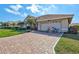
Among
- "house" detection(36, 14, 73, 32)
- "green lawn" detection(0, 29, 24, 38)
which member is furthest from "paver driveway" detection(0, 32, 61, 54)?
"house" detection(36, 14, 73, 32)

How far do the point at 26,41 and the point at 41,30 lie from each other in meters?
0.53

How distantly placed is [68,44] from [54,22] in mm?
704

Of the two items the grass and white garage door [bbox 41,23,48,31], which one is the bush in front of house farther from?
white garage door [bbox 41,23,48,31]

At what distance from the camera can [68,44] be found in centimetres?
457

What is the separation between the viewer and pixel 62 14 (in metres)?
4.65

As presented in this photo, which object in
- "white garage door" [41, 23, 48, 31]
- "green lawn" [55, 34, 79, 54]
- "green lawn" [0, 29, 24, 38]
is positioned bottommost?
"green lawn" [55, 34, 79, 54]

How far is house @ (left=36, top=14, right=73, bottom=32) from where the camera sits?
15.4 ft

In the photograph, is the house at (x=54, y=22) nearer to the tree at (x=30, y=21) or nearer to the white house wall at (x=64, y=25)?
the white house wall at (x=64, y=25)

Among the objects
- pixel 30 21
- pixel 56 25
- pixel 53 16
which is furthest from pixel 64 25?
pixel 30 21

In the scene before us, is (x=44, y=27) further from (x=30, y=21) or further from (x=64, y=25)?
(x=64, y=25)

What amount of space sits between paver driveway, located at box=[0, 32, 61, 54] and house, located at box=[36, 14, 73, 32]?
19 centimetres

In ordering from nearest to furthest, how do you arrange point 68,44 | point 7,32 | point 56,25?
point 68,44
point 7,32
point 56,25

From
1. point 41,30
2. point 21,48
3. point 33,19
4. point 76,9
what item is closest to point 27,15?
point 33,19
